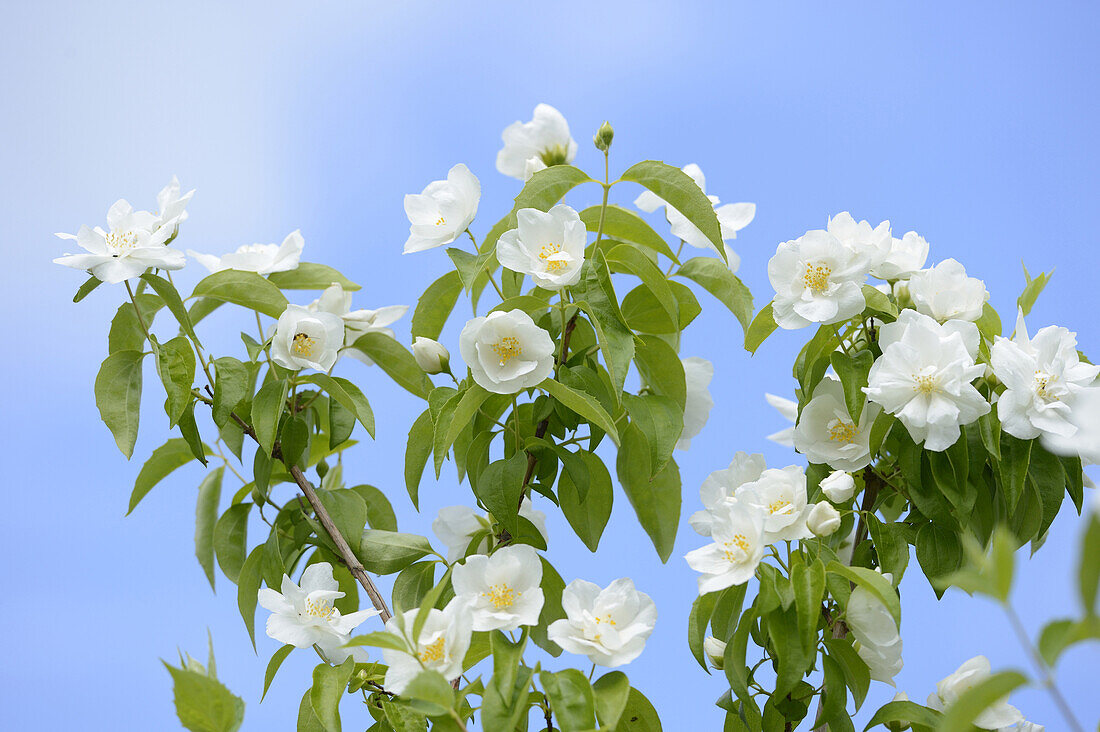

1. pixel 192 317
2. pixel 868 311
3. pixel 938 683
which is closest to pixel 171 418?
pixel 192 317

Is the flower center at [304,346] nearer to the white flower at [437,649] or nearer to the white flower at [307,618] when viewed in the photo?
the white flower at [307,618]

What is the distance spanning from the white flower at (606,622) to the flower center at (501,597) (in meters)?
0.05

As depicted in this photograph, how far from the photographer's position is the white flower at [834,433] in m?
1.33

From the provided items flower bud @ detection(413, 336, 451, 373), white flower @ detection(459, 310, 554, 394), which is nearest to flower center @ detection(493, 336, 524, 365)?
white flower @ detection(459, 310, 554, 394)

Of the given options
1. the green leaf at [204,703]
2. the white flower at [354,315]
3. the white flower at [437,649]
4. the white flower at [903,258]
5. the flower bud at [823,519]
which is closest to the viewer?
the green leaf at [204,703]

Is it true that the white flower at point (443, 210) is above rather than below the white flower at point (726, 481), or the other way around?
above

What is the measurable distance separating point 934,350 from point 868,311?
0.50 feet

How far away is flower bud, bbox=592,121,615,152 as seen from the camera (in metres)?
1.27

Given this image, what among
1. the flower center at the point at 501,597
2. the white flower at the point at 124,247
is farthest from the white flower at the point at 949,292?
the white flower at the point at 124,247

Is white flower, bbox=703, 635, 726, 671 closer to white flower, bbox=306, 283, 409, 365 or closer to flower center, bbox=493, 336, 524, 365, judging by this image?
flower center, bbox=493, 336, 524, 365

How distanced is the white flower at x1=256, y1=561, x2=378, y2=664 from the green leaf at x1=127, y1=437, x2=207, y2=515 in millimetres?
468

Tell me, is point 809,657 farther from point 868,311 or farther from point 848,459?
point 868,311

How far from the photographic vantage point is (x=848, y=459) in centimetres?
133

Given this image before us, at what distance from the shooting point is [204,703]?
0.89m
